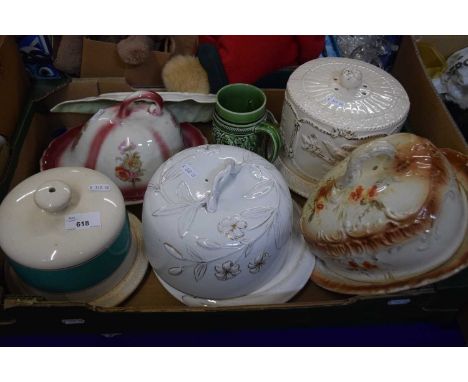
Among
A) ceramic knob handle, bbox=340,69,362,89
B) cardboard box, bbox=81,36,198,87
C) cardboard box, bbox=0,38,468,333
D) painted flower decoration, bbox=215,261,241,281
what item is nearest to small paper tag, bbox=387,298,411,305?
cardboard box, bbox=0,38,468,333

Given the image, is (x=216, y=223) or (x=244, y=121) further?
(x=244, y=121)

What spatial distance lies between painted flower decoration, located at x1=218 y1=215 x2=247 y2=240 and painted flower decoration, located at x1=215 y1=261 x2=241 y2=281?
49 millimetres

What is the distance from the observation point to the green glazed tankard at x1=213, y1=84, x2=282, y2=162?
37.3 inches

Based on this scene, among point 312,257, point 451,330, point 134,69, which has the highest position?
point 134,69

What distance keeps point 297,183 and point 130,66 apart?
0.50 meters

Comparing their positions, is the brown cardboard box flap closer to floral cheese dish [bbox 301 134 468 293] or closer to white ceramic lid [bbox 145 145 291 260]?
white ceramic lid [bbox 145 145 291 260]

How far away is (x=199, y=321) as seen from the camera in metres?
0.83

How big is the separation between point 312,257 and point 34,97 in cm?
74

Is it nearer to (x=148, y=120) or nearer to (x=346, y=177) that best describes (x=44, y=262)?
(x=148, y=120)

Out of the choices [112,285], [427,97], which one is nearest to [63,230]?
[112,285]

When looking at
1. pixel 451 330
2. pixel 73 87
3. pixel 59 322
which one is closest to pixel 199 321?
pixel 59 322

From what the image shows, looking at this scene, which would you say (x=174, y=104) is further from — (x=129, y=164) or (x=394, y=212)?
(x=394, y=212)

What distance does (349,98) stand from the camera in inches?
34.4

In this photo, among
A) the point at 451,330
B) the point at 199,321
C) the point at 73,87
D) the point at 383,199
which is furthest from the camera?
the point at 73,87
